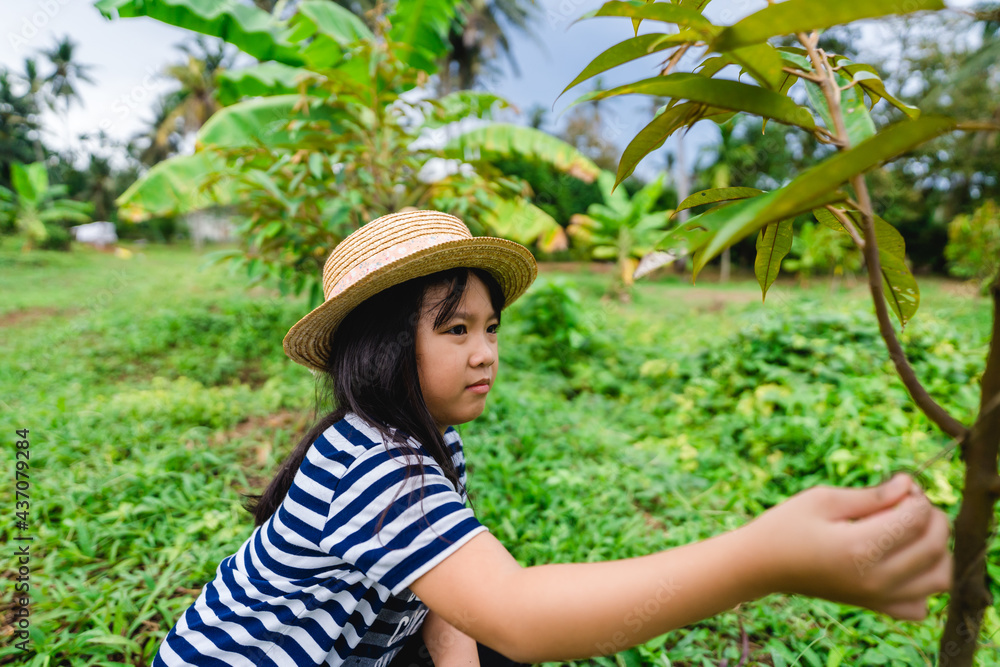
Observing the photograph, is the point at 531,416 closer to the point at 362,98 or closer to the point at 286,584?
the point at 362,98

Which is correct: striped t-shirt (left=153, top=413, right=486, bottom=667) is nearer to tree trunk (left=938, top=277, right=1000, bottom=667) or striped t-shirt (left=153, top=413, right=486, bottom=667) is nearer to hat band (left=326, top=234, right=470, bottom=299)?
hat band (left=326, top=234, right=470, bottom=299)

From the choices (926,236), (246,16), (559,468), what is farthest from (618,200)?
(926,236)

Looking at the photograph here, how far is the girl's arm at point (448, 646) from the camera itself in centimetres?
118

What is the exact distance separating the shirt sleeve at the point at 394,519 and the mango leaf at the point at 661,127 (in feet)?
1.57

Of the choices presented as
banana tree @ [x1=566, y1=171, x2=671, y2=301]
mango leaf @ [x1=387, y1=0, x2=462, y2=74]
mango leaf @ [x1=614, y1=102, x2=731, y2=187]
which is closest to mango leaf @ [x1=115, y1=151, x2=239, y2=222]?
mango leaf @ [x1=387, y1=0, x2=462, y2=74]

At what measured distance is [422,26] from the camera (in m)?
3.44

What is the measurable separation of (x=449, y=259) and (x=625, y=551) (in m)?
1.34

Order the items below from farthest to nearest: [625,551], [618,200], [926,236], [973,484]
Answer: [926,236] < [618,200] < [625,551] < [973,484]

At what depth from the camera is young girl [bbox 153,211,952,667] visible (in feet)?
1.76

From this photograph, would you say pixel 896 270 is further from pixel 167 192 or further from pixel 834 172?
pixel 167 192

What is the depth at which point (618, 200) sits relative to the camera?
8.77 meters

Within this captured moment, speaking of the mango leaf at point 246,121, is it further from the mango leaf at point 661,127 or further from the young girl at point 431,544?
the mango leaf at point 661,127

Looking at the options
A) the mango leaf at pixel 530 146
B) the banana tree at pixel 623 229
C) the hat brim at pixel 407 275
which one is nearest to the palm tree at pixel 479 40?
the banana tree at pixel 623 229

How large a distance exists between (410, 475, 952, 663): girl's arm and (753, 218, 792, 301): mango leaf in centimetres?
35
